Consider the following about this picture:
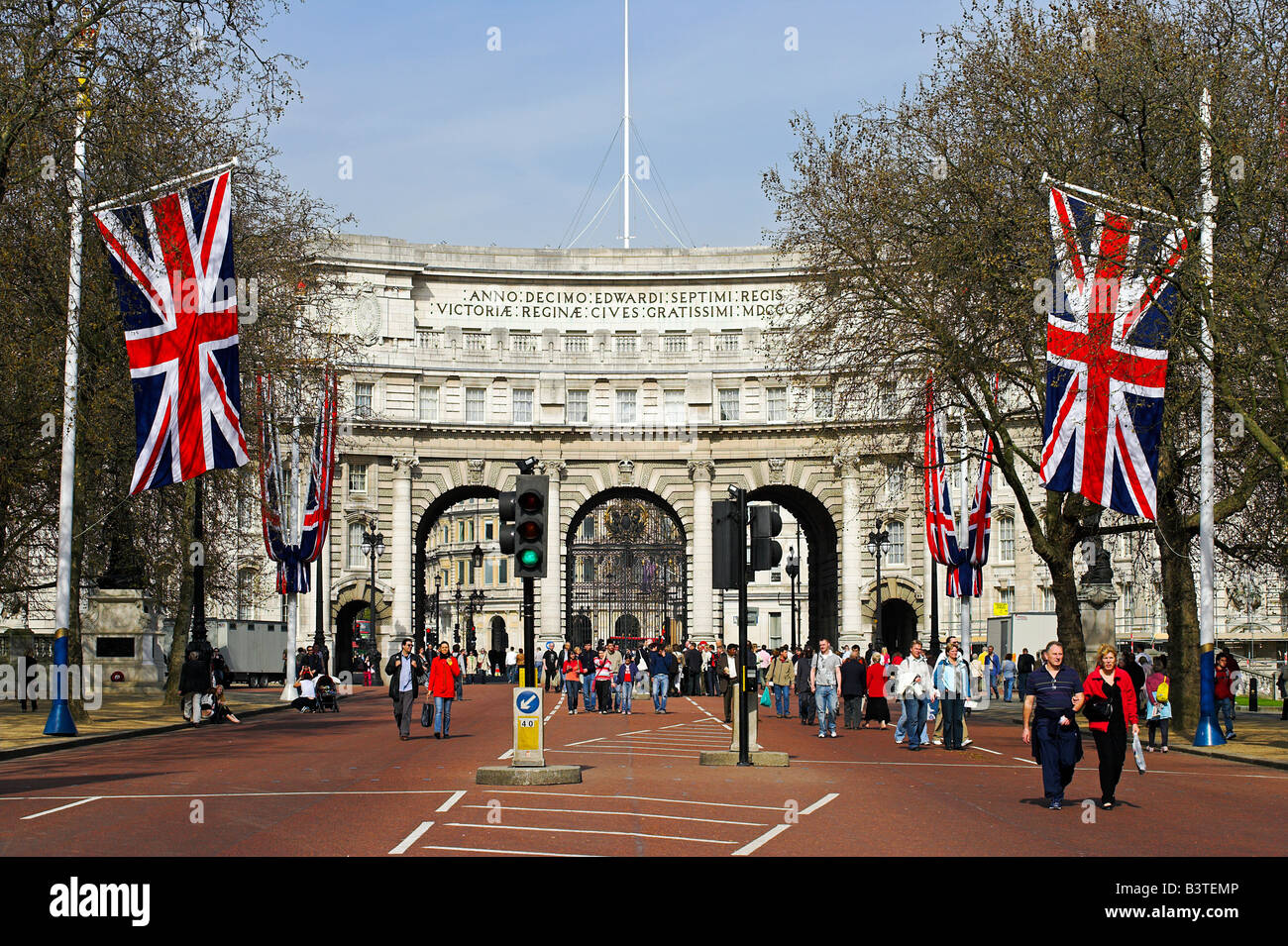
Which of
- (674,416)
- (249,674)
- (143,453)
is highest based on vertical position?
(674,416)

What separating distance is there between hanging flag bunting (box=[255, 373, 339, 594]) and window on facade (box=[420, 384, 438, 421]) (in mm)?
28001

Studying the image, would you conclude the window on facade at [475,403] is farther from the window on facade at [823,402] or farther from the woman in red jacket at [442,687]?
the woman in red jacket at [442,687]

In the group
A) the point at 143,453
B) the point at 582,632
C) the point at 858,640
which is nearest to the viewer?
the point at 143,453

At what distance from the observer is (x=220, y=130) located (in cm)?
3550

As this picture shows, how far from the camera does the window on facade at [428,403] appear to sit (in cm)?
7606

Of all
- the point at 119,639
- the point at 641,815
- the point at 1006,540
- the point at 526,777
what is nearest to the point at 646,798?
the point at 641,815


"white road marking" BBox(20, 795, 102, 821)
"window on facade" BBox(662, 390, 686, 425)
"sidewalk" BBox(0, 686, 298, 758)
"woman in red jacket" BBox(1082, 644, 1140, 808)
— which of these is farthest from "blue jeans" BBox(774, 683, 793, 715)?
"window on facade" BBox(662, 390, 686, 425)

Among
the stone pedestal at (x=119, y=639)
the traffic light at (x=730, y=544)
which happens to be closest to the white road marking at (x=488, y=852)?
the traffic light at (x=730, y=544)

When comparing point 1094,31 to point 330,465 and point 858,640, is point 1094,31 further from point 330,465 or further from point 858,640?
point 858,640

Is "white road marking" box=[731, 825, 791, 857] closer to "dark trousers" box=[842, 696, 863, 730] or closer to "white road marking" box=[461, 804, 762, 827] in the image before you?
"white road marking" box=[461, 804, 762, 827]

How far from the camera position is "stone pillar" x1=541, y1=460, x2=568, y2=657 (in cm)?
7431

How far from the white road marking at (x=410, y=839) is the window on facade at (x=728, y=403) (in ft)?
201
